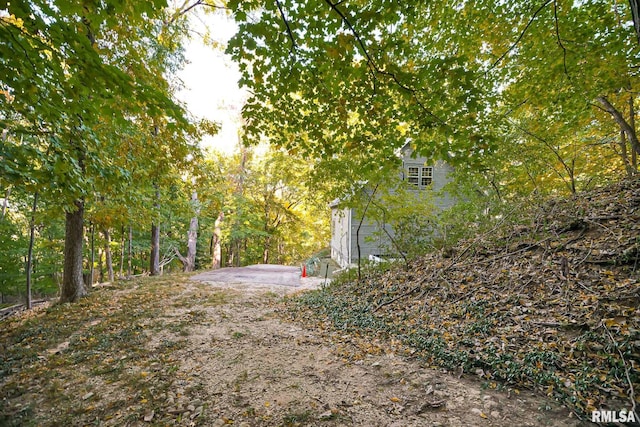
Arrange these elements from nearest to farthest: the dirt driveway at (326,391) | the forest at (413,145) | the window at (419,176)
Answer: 1. the dirt driveway at (326,391)
2. the forest at (413,145)
3. the window at (419,176)

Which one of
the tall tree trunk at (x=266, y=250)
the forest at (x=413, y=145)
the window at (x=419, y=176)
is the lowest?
the tall tree trunk at (x=266, y=250)

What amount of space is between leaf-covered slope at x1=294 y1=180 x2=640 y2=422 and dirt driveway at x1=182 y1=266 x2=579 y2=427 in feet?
0.99

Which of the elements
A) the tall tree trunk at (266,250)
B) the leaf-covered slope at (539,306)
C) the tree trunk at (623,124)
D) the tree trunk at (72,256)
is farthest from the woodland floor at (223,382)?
the tall tree trunk at (266,250)

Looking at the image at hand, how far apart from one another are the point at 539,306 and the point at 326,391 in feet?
9.34

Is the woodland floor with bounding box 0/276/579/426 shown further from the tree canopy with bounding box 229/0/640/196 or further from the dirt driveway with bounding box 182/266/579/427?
the tree canopy with bounding box 229/0/640/196

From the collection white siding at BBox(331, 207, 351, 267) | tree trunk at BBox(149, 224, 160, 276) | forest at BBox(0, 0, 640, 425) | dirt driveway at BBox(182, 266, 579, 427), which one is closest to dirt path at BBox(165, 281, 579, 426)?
dirt driveway at BBox(182, 266, 579, 427)

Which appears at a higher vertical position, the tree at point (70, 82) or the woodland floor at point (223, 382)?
the tree at point (70, 82)

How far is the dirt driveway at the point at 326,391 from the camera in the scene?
2244 millimetres

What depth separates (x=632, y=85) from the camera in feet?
18.9

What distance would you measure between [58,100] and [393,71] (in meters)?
3.54

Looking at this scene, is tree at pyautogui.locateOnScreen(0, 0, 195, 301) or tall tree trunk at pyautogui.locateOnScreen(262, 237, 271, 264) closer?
tree at pyautogui.locateOnScreen(0, 0, 195, 301)

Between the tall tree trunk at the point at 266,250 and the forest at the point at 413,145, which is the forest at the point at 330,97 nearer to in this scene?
the forest at the point at 413,145

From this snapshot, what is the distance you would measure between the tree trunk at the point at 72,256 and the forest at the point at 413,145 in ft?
0.16

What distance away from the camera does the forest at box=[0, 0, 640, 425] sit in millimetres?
2562
